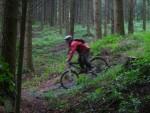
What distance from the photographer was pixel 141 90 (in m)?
8.86

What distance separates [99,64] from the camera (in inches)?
603

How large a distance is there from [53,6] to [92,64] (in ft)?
159

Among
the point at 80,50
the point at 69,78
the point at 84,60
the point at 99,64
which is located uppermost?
the point at 80,50

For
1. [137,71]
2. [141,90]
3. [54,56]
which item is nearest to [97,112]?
[141,90]

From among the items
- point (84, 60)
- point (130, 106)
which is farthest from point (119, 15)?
point (130, 106)

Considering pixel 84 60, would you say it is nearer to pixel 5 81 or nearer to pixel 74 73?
pixel 74 73

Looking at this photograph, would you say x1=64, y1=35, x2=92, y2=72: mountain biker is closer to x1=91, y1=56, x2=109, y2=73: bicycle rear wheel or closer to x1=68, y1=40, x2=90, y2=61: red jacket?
x1=68, y1=40, x2=90, y2=61: red jacket

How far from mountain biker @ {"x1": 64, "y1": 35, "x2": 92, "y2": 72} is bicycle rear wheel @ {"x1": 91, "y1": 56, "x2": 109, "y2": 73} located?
42cm

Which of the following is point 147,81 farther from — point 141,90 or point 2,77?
point 2,77

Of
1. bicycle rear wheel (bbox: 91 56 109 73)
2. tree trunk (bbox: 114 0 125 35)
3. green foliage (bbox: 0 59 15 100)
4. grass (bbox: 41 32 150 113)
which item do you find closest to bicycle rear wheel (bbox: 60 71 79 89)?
bicycle rear wheel (bbox: 91 56 109 73)

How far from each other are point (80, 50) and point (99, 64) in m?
1.65

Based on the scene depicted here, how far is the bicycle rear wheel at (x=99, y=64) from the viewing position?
14873 millimetres

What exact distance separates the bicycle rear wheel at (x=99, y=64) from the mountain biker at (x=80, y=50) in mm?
424

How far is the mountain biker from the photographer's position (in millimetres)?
13625
